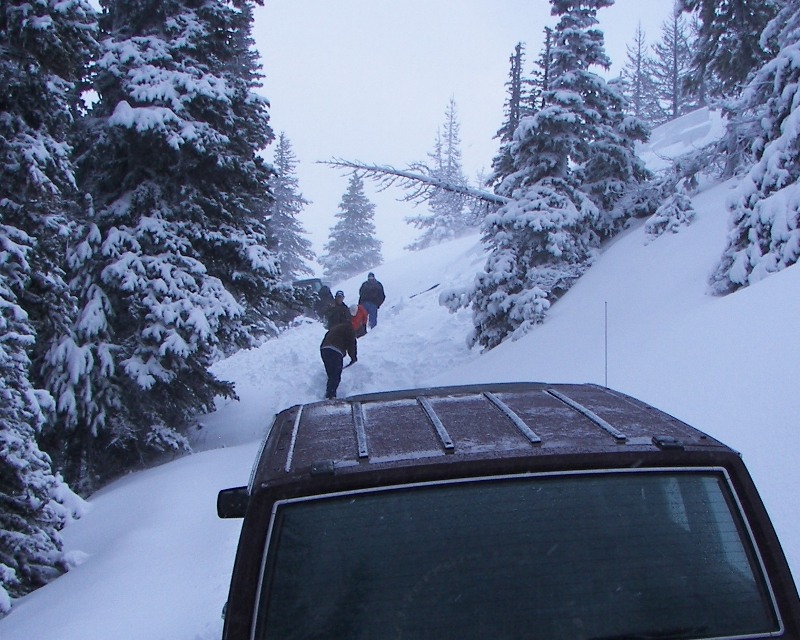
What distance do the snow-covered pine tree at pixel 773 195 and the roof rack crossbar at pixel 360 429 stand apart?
28.4ft

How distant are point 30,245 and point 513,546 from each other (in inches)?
300

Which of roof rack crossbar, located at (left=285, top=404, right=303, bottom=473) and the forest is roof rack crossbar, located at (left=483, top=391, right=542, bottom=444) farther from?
the forest

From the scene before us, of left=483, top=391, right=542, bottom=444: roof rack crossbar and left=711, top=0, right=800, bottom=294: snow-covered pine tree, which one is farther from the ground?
left=711, top=0, right=800, bottom=294: snow-covered pine tree

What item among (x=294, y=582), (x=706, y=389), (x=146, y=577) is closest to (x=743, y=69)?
(x=706, y=389)

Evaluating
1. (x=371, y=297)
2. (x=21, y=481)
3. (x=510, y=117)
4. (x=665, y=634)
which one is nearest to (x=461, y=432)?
(x=665, y=634)

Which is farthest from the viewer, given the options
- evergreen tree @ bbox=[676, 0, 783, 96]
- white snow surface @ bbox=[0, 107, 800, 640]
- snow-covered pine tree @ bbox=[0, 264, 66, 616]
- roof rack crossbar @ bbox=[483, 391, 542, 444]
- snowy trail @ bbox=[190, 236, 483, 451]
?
evergreen tree @ bbox=[676, 0, 783, 96]

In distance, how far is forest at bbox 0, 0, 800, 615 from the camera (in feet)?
26.4

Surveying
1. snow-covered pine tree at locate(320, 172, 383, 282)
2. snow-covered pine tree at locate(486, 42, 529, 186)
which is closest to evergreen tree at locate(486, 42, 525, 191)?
snow-covered pine tree at locate(486, 42, 529, 186)

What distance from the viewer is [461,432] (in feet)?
7.88

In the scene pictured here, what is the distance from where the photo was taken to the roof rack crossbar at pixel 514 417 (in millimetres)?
2250

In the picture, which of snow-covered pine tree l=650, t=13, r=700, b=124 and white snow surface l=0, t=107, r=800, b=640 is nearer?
white snow surface l=0, t=107, r=800, b=640

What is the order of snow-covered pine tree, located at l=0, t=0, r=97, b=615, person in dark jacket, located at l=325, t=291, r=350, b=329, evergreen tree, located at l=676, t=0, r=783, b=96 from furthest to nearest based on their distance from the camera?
1. evergreen tree, located at l=676, t=0, r=783, b=96
2. person in dark jacket, located at l=325, t=291, r=350, b=329
3. snow-covered pine tree, located at l=0, t=0, r=97, b=615

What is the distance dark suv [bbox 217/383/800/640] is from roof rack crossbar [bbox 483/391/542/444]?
2cm

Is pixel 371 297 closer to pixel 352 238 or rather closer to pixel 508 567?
pixel 508 567
